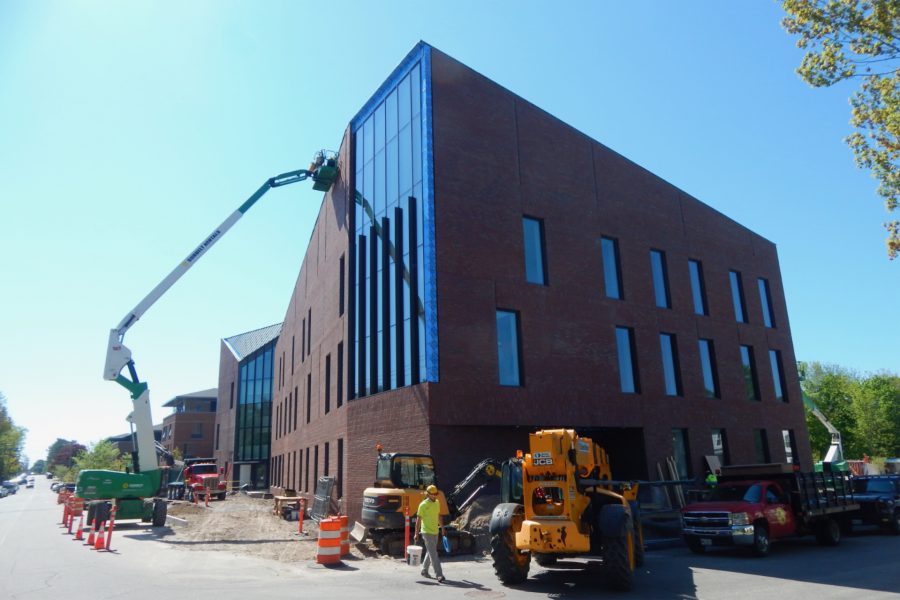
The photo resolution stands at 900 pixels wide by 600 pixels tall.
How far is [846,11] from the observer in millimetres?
13945

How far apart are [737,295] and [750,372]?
4.19m

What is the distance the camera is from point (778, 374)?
3181 cm

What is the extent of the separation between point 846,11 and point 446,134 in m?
12.0

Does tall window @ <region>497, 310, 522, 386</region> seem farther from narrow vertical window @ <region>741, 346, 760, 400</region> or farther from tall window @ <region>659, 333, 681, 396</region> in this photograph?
narrow vertical window @ <region>741, 346, 760, 400</region>

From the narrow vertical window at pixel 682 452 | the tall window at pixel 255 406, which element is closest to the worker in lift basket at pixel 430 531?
the narrow vertical window at pixel 682 452

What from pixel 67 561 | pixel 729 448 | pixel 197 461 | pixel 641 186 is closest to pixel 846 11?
pixel 641 186

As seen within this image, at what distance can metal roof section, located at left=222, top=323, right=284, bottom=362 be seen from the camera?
61.7 meters

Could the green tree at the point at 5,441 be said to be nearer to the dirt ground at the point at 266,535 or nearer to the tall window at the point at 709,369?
the dirt ground at the point at 266,535

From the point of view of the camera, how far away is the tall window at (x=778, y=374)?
103 ft

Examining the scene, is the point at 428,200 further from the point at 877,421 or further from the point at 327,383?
the point at 877,421

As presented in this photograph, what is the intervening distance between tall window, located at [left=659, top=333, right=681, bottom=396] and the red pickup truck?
881 cm

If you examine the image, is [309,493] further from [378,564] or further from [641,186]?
[641,186]

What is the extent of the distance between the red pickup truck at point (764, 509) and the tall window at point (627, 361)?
7.33 m

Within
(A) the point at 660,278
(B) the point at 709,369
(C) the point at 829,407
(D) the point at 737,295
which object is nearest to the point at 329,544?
(A) the point at 660,278
